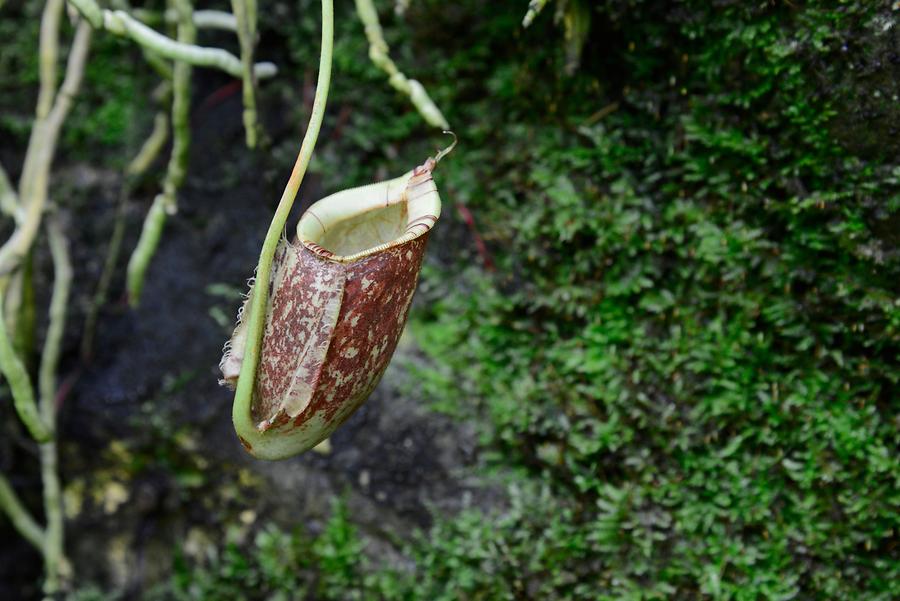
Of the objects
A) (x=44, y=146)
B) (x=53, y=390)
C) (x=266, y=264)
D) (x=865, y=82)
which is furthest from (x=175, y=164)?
(x=865, y=82)

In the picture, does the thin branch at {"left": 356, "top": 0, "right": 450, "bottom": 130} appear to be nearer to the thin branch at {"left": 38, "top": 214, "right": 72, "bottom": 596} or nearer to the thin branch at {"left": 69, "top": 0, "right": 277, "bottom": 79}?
the thin branch at {"left": 69, "top": 0, "right": 277, "bottom": 79}

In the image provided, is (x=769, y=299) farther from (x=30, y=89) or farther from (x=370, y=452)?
(x=30, y=89)

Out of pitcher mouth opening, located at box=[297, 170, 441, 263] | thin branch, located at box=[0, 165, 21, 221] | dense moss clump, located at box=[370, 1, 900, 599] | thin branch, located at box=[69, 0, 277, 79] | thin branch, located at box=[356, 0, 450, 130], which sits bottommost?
dense moss clump, located at box=[370, 1, 900, 599]

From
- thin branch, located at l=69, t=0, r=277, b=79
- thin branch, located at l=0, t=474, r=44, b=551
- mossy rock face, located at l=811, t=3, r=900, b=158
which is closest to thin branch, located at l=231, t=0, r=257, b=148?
thin branch, located at l=69, t=0, r=277, b=79

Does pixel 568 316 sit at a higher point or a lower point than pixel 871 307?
higher

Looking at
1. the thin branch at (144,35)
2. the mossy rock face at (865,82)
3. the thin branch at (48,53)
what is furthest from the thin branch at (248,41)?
the mossy rock face at (865,82)

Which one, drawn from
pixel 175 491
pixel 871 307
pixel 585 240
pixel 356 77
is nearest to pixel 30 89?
pixel 356 77
